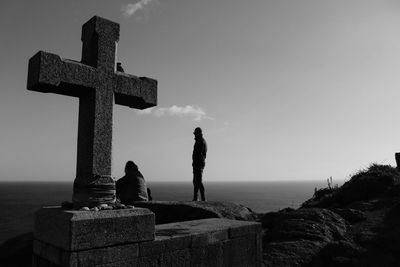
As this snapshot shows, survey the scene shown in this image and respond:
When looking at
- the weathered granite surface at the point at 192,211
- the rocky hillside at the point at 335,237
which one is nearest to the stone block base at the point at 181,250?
the rocky hillside at the point at 335,237

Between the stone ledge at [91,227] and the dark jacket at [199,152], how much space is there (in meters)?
6.09

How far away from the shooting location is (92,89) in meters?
4.04

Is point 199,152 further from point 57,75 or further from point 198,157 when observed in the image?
point 57,75

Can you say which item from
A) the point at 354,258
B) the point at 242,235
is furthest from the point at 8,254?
the point at 354,258

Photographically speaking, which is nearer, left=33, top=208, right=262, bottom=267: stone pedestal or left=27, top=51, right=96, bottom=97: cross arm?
left=33, top=208, right=262, bottom=267: stone pedestal

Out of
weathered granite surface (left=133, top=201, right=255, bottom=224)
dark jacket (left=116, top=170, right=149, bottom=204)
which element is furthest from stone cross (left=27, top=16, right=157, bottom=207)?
dark jacket (left=116, top=170, right=149, bottom=204)

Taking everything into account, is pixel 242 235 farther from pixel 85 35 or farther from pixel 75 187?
pixel 85 35

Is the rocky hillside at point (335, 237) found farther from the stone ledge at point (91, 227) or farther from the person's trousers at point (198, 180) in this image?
the stone ledge at point (91, 227)

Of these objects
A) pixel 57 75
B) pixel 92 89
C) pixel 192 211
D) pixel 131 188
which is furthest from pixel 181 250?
pixel 131 188

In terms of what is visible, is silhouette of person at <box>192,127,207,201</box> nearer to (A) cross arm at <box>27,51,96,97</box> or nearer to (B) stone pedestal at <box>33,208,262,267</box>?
(B) stone pedestal at <box>33,208,262,267</box>

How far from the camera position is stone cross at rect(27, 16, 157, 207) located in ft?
12.2

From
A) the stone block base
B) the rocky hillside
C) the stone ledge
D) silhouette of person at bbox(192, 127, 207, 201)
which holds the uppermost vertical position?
silhouette of person at bbox(192, 127, 207, 201)

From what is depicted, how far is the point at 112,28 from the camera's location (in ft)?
14.1

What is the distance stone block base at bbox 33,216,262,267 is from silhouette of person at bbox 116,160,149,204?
3.47 meters
